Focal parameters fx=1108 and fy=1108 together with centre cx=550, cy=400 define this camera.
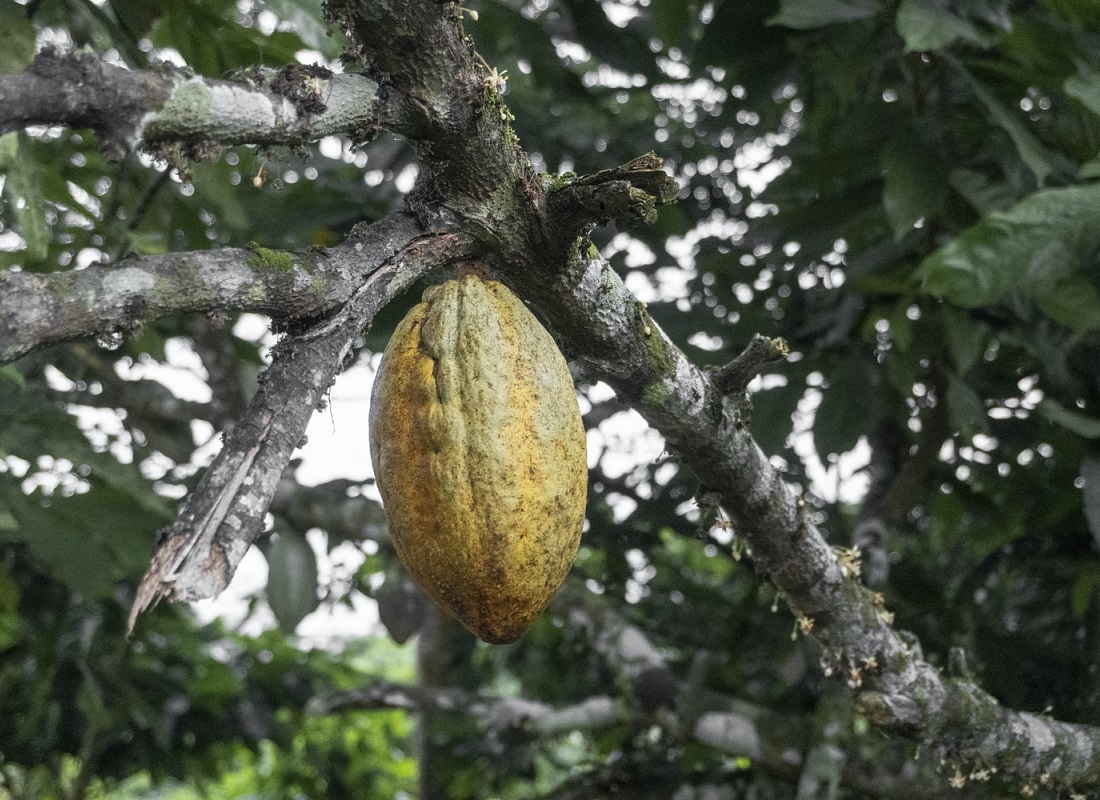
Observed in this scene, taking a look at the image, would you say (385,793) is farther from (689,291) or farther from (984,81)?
(984,81)

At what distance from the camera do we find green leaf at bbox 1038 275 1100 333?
212 centimetres

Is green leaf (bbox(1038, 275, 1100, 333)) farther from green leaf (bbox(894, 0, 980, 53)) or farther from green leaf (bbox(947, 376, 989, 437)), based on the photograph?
green leaf (bbox(894, 0, 980, 53))

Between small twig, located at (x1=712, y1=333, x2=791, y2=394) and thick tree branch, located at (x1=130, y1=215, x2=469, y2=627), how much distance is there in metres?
0.41

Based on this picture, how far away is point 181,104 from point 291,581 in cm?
189

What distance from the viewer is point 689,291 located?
3037 millimetres

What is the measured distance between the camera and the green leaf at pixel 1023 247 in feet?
6.31

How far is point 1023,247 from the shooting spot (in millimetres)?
1936

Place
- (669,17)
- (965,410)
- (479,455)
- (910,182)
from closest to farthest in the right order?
1. (479,455)
2. (910,182)
3. (965,410)
4. (669,17)

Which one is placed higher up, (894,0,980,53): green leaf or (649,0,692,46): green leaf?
(649,0,692,46): green leaf

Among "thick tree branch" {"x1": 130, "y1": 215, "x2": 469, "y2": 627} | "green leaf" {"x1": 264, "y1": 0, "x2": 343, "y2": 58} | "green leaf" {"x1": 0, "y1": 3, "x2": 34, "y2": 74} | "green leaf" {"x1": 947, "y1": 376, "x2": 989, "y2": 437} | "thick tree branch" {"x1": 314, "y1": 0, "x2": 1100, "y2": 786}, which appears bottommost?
"thick tree branch" {"x1": 130, "y1": 215, "x2": 469, "y2": 627}

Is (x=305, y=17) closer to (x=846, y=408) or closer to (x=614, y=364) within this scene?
(x=614, y=364)

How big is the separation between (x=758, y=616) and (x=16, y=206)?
240 centimetres

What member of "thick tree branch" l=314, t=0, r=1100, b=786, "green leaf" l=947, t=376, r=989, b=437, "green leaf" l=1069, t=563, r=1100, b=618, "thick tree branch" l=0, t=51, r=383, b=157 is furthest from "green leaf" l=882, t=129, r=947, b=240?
"thick tree branch" l=0, t=51, r=383, b=157

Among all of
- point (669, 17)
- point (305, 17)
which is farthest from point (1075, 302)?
point (305, 17)
